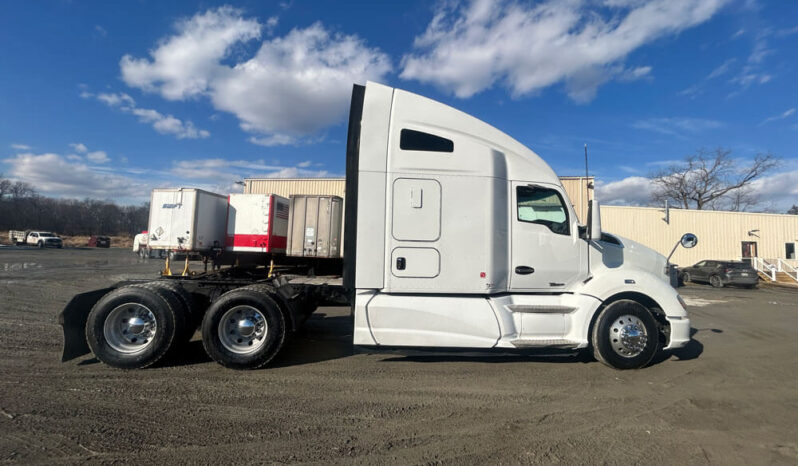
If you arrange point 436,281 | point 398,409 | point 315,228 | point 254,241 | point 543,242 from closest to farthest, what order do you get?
point 398,409 < point 436,281 < point 543,242 < point 315,228 < point 254,241

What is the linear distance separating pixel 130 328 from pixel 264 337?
174 centimetres

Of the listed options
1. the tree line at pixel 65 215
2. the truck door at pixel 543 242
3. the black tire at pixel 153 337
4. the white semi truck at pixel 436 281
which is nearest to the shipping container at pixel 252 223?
the white semi truck at pixel 436 281

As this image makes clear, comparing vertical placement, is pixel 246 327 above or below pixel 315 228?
below

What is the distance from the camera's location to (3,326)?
635 cm

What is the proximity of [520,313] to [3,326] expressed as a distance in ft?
28.2

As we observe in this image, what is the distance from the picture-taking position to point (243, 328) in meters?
4.78

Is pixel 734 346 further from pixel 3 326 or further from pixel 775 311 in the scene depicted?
pixel 3 326

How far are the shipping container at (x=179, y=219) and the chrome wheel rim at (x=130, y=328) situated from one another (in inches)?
36.7

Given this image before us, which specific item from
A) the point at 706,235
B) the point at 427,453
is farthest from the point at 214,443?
the point at 706,235

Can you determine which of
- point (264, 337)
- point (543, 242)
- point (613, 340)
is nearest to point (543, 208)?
point (543, 242)

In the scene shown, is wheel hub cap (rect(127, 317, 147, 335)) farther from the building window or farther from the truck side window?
the truck side window

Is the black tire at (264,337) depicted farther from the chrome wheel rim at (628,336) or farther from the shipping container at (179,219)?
the chrome wheel rim at (628,336)

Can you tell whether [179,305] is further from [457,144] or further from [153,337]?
[457,144]

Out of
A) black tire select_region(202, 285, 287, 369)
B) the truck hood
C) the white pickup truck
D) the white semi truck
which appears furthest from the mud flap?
the white pickup truck
